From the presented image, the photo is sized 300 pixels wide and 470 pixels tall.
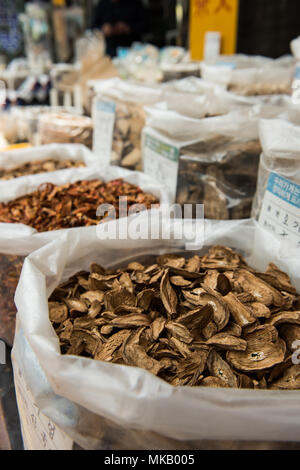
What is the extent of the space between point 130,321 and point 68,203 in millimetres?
489

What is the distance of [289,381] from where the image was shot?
1.76 feet

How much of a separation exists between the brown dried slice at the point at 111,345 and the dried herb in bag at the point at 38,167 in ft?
2.96

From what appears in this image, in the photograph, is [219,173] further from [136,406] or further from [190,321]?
[136,406]

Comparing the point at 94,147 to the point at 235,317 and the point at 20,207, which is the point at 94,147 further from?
the point at 235,317

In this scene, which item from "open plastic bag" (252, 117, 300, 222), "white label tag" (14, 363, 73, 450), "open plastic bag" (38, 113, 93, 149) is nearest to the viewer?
"white label tag" (14, 363, 73, 450)

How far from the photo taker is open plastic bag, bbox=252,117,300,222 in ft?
2.42

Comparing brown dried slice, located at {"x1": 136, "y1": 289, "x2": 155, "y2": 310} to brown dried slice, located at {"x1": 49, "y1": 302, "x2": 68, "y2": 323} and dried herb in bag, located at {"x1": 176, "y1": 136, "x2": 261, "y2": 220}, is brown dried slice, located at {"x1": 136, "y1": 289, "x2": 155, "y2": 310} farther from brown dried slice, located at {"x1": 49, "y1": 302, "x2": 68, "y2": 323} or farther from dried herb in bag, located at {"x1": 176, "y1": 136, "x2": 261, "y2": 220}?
dried herb in bag, located at {"x1": 176, "y1": 136, "x2": 261, "y2": 220}

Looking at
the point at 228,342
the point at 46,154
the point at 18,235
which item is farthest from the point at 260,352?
the point at 46,154

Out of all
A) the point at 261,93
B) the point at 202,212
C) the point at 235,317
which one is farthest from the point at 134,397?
the point at 261,93

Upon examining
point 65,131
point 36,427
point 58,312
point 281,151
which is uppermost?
point 281,151

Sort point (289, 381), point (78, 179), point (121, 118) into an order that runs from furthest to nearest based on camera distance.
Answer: point (121, 118) < point (78, 179) < point (289, 381)

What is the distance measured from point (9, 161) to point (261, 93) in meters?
1.04

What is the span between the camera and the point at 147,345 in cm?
58

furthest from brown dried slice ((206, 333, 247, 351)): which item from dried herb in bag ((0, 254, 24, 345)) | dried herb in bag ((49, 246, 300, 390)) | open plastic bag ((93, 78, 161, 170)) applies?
open plastic bag ((93, 78, 161, 170))
